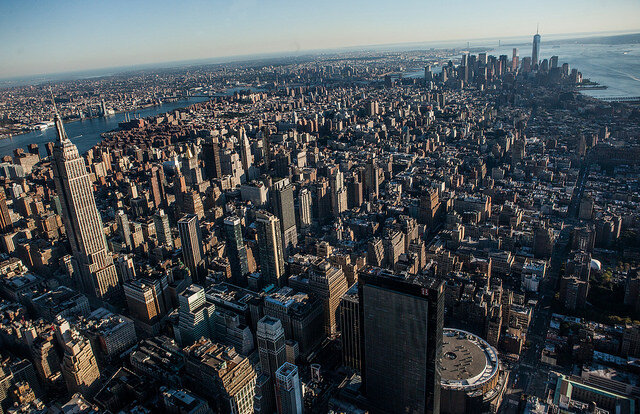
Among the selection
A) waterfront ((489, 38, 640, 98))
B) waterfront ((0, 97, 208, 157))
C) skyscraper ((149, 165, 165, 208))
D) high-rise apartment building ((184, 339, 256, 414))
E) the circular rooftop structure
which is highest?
waterfront ((489, 38, 640, 98))

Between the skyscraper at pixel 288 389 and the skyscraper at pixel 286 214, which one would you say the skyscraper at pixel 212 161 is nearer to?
the skyscraper at pixel 286 214

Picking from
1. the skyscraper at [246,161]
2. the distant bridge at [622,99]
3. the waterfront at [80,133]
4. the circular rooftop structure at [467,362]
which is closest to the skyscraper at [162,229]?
the skyscraper at [246,161]

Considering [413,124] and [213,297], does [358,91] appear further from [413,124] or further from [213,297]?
[213,297]

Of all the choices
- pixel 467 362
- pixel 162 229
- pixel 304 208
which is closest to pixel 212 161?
pixel 162 229

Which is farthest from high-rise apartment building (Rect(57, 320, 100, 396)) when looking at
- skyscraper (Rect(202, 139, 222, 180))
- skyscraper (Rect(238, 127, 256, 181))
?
skyscraper (Rect(238, 127, 256, 181))

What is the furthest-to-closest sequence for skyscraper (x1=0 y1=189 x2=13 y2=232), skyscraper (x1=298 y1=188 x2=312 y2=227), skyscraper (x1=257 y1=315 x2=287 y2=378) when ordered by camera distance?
skyscraper (x1=0 y1=189 x2=13 y2=232) < skyscraper (x1=298 y1=188 x2=312 y2=227) < skyscraper (x1=257 y1=315 x2=287 y2=378)

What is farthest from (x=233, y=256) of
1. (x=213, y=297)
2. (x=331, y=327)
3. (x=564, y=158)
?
(x=564, y=158)

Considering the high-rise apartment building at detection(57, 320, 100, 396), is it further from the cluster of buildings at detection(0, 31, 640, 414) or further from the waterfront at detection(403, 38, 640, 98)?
the waterfront at detection(403, 38, 640, 98)
